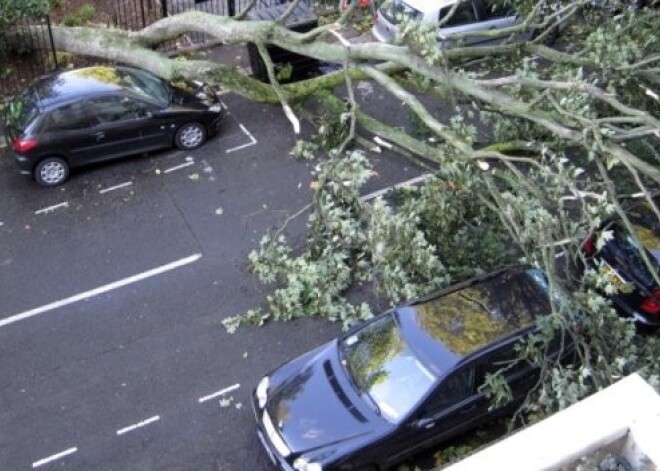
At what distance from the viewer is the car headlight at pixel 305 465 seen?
8172mm

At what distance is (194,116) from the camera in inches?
515

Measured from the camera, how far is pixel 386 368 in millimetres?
8820

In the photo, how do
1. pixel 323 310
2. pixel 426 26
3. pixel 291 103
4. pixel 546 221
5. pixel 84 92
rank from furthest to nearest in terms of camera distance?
pixel 291 103 < pixel 84 92 < pixel 323 310 < pixel 426 26 < pixel 546 221

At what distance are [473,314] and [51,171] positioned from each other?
22.7 ft

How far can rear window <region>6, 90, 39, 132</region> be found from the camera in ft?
40.1

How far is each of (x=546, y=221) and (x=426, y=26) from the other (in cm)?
265

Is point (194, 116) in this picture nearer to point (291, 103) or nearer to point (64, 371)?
point (291, 103)

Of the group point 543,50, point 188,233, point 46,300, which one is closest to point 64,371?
point 46,300

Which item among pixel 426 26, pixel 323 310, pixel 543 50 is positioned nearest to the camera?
pixel 426 26

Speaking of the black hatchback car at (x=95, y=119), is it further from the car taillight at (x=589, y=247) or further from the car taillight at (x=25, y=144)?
the car taillight at (x=589, y=247)

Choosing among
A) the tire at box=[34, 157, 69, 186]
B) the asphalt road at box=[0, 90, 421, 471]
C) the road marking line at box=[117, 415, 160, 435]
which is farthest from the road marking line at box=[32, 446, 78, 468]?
the tire at box=[34, 157, 69, 186]

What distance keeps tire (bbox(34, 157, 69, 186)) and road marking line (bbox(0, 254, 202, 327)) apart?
2.43 m

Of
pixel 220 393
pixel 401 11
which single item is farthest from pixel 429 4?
pixel 220 393

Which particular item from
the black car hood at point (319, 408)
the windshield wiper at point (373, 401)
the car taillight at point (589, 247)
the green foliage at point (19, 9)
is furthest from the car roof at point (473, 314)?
the green foliage at point (19, 9)
